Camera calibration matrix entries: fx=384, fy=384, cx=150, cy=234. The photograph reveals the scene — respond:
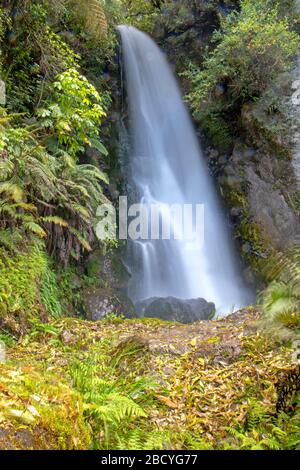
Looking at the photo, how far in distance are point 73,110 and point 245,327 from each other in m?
4.65

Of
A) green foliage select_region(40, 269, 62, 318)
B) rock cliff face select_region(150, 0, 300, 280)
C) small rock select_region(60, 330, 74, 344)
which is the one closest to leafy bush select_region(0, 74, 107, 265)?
green foliage select_region(40, 269, 62, 318)

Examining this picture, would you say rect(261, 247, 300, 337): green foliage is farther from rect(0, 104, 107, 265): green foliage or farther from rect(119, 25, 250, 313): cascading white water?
rect(119, 25, 250, 313): cascading white water

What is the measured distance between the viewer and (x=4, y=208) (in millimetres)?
4617

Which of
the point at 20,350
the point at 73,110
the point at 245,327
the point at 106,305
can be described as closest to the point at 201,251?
the point at 106,305

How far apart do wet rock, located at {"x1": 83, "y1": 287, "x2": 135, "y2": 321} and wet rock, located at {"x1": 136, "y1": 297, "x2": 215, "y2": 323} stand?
1.37 ft

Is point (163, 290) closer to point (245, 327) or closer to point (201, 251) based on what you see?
point (201, 251)

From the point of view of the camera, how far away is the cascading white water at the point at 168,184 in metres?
9.64

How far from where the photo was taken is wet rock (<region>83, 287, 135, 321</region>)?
7379 mm

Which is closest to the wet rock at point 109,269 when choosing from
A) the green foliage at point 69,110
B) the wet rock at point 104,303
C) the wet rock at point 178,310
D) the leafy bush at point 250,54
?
the wet rock at point 104,303

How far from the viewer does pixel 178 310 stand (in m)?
7.45

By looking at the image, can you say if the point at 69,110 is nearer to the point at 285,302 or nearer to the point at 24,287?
the point at 24,287

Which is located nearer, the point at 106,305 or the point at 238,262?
the point at 106,305

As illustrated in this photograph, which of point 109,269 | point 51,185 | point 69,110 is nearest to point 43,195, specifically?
point 51,185

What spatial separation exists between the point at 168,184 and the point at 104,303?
4.91 meters
